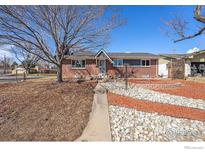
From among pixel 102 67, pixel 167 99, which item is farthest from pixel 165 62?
pixel 167 99

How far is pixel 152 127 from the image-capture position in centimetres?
395

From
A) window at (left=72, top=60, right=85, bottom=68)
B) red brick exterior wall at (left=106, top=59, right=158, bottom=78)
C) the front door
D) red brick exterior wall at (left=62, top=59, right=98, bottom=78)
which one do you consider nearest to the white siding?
red brick exterior wall at (left=106, top=59, right=158, bottom=78)

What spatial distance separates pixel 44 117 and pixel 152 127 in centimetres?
266

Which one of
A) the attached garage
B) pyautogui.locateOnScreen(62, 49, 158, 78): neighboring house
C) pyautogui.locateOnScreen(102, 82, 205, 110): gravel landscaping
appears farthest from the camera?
the attached garage

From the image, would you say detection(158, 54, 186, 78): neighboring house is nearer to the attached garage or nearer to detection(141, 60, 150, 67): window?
the attached garage

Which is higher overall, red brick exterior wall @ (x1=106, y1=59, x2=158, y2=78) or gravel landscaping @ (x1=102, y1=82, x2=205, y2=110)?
red brick exterior wall @ (x1=106, y1=59, x2=158, y2=78)

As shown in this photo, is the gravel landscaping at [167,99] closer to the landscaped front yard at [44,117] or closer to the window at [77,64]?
the landscaped front yard at [44,117]

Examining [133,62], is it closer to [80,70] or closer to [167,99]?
[80,70]

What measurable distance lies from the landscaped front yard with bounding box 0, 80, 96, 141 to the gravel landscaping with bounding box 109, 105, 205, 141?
0.80 m

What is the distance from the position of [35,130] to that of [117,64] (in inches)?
544

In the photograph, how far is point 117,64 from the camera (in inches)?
667

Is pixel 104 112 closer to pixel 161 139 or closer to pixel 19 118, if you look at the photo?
pixel 161 139

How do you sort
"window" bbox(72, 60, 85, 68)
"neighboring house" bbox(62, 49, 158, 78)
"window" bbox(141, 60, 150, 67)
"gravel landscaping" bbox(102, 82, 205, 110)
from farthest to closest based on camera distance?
"window" bbox(141, 60, 150, 67) < "window" bbox(72, 60, 85, 68) < "neighboring house" bbox(62, 49, 158, 78) < "gravel landscaping" bbox(102, 82, 205, 110)

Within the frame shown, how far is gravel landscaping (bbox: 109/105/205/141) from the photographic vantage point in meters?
3.47
